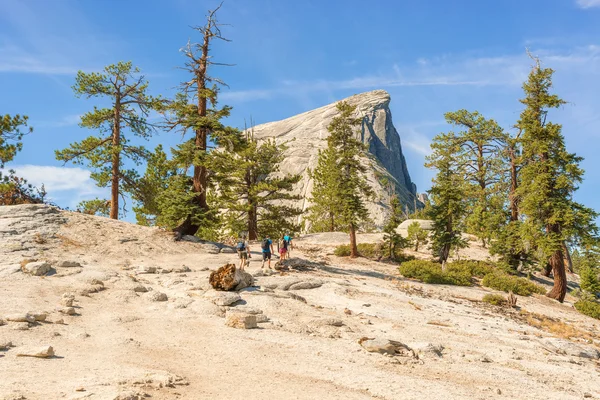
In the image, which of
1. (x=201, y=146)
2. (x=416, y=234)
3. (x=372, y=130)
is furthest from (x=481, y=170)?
(x=372, y=130)

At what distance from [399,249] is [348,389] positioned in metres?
26.9

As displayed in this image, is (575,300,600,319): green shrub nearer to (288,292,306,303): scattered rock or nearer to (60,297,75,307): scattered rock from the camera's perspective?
(288,292,306,303): scattered rock

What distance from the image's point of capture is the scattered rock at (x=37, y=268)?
15124 millimetres

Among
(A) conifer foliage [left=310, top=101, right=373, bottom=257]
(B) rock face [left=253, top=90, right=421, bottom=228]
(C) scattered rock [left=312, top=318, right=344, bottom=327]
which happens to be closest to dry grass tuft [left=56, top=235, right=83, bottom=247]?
(C) scattered rock [left=312, top=318, right=344, bottom=327]

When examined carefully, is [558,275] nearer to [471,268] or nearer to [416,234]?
[471,268]

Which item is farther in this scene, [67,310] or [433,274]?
[433,274]

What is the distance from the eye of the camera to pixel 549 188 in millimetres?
26516

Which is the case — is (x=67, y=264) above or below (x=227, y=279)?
above

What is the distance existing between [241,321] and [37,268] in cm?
877

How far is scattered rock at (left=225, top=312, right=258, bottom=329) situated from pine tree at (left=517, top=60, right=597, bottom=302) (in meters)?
21.8

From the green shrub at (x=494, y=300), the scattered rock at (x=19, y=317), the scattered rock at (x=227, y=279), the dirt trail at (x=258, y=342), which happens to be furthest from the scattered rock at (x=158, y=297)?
the green shrub at (x=494, y=300)

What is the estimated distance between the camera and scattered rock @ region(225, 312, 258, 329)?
11.4 metres

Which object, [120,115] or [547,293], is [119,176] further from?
[547,293]

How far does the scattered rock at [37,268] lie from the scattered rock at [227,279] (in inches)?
238
